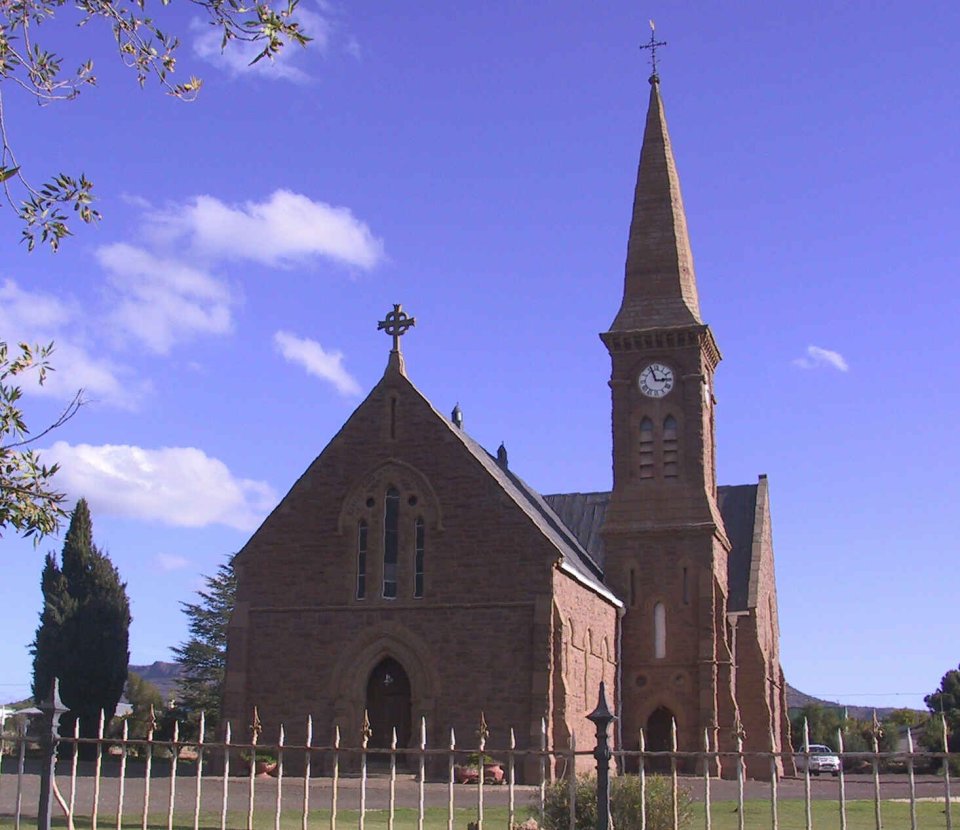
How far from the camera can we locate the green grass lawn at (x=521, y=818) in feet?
63.4

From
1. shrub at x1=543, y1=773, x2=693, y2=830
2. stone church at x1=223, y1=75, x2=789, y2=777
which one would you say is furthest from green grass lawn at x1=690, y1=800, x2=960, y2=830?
stone church at x1=223, y1=75, x2=789, y2=777

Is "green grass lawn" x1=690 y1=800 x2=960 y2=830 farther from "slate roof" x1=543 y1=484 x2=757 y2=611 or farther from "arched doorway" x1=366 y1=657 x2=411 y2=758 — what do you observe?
"slate roof" x1=543 y1=484 x2=757 y2=611

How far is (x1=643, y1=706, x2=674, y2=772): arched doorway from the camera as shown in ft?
130

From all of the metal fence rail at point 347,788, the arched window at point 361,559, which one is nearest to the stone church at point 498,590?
the arched window at point 361,559

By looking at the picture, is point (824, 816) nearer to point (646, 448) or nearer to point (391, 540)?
point (391, 540)

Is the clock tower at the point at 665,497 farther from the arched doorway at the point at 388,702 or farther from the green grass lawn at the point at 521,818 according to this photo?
the green grass lawn at the point at 521,818

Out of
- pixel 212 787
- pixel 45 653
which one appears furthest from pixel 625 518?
pixel 45 653

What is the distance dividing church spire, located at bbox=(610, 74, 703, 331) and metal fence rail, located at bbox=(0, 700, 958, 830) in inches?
593

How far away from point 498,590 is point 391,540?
3.64 m

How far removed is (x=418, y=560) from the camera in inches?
1379

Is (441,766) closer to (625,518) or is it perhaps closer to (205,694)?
(625,518)

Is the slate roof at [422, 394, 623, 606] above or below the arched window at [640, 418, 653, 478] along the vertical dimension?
below

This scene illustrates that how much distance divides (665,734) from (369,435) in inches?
549

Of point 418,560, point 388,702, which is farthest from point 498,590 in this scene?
point 388,702
